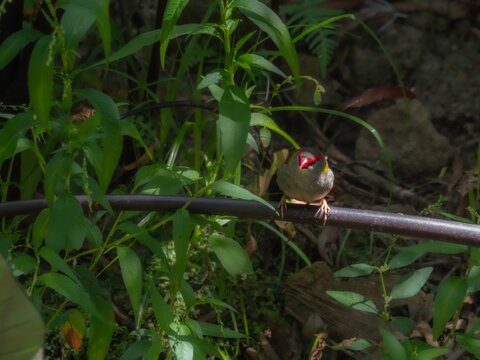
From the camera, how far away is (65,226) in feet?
6.75

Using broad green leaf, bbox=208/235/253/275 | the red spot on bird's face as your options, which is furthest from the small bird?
broad green leaf, bbox=208/235/253/275

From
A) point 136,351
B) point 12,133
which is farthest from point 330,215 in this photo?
point 12,133

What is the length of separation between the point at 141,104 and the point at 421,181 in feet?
4.63

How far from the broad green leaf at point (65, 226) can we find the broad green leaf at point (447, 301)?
0.95m

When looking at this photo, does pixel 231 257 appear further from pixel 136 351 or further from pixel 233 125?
pixel 233 125

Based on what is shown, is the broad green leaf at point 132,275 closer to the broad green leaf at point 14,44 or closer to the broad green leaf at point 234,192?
the broad green leaf at point 234,192

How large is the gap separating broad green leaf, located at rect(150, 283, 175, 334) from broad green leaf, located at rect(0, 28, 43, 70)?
0.68 m

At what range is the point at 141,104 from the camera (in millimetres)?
3035

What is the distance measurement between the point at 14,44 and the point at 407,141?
222 centimetres

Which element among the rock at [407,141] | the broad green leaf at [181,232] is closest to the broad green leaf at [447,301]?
the broad green leaf at [181,232]

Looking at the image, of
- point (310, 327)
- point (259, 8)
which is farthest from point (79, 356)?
point (259, 8)

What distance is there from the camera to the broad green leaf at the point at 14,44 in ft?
6.90

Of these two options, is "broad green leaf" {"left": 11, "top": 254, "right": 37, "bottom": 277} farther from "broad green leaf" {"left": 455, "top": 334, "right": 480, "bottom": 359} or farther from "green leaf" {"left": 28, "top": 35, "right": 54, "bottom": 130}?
"broad green leaf" {"left": 455, "top": 334, "right": 480, "bottom": 359}

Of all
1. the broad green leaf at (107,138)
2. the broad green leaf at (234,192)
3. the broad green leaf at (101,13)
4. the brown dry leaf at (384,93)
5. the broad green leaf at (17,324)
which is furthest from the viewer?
the brown dry leaf at (384,93)
